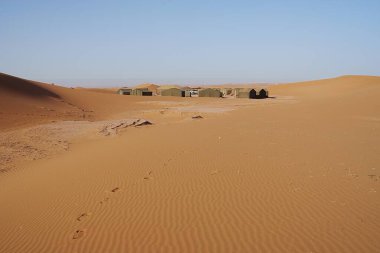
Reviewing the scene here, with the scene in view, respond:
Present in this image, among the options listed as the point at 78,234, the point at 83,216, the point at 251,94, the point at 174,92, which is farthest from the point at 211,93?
the point at 78,234

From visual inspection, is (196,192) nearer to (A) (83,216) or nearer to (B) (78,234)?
(A) (83,216)

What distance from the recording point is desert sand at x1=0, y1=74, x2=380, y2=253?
508cm

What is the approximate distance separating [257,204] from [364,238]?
6.10 feet

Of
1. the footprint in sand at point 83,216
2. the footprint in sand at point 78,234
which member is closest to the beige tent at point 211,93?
the footprint in sand at point 83,216

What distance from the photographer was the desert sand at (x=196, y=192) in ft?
16.7

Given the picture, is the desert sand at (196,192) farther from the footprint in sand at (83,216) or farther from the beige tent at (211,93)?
the beige tent at (211,93)

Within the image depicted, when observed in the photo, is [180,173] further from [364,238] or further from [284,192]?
[364,238]

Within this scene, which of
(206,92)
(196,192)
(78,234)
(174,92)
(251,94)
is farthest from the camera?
(174,92)

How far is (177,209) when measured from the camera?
20.4 ft

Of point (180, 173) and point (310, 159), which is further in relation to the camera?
point (310, 159)

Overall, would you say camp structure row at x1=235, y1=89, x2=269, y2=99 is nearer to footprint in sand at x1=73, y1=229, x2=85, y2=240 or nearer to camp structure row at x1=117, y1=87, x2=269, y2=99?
camp structure row at x1=117, y1=87, x2=269, y2=99

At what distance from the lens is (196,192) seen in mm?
7105

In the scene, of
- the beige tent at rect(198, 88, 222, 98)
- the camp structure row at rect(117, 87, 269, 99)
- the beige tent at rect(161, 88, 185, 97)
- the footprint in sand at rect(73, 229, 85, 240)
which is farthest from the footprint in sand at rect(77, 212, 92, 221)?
the beige tent at rect(161, 88, 185, 97)

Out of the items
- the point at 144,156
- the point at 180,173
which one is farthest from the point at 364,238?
the point at 144,156
